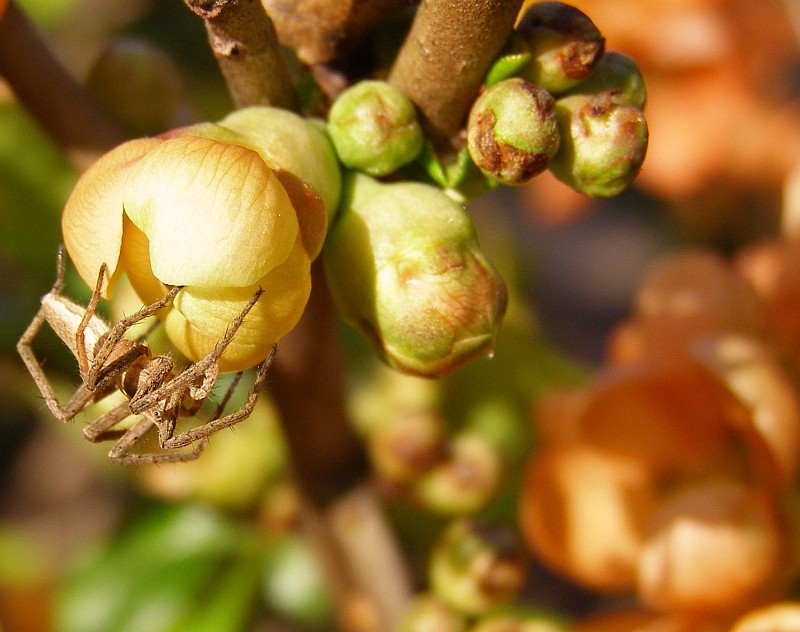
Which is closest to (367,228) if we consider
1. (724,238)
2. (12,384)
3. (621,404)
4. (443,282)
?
(443,282)

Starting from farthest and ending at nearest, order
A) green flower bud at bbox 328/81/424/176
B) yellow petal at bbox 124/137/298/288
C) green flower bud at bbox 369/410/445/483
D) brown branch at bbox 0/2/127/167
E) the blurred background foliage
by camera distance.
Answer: the blurred background foliage, green flower bud at bbox 369/410/445/483, brown branch at bbox 0/2/127/167, green flower bud at bbox 328/81/424/176, yellow petal at bbox 124/137/298/288

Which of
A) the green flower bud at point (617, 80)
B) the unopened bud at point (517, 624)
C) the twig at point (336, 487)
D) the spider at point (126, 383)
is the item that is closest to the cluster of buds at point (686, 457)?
the unopened bud at point (517, 624)

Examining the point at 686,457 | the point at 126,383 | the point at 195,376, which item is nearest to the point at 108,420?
the point at 126,383

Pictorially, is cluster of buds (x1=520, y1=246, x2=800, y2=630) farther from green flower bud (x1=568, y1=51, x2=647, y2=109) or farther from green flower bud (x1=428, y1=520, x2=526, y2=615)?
green flower bud (x1=568, y1=51, x2=647, y2=109)

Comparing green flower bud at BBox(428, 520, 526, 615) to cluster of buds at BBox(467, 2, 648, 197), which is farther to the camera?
green flower bud at BBox(428, 520, 526, 615)

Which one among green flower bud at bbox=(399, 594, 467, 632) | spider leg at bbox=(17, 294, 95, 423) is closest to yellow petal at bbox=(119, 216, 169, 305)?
spider leg at bbox=(17, 294, 95, 423)

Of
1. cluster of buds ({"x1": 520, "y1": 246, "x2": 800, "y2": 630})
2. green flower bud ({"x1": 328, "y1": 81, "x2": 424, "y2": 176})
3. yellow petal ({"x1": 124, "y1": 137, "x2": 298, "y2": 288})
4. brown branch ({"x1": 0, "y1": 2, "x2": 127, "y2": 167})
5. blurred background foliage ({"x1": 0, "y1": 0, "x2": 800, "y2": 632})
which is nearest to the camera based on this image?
yellow petal ({"x1": 124, "y1": 137, "x2": 298, "y2": 288})

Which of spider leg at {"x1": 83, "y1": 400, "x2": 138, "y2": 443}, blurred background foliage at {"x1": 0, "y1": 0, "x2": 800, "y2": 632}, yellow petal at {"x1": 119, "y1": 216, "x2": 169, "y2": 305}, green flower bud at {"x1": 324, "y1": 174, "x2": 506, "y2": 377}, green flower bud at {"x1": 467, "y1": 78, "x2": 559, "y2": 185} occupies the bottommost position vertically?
blurred background foliage at {"x1": 0, "y1": 0, "x2": 800, "y2": 632}

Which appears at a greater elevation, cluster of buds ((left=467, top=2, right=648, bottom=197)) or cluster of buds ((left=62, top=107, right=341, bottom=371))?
cluster of buds ((left=62, top=107, right=341, bottom=371))
